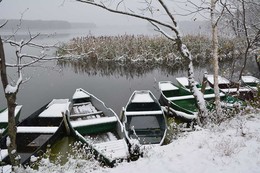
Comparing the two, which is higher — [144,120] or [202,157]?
[202,157]

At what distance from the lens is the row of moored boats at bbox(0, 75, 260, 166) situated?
691 centimetres

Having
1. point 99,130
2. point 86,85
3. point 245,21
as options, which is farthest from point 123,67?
point 245,21

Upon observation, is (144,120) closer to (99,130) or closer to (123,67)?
(99,130)

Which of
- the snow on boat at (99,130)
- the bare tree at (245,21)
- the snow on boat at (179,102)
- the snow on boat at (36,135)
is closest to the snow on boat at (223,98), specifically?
the snow on boat at (179,102)

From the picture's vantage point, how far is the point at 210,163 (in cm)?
433

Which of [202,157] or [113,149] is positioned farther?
[113,149]

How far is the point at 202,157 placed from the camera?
4602 millimetres

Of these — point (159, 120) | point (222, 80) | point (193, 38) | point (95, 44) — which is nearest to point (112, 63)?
point (95, 44)

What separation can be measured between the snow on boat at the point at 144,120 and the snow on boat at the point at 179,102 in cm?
80

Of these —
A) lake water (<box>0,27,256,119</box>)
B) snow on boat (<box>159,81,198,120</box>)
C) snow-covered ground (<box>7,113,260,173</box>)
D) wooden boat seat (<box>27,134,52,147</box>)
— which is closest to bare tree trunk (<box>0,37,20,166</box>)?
snow-covered ground (<box>7,113,260,173</box>)

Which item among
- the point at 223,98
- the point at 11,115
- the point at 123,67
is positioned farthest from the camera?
the point at 123,67

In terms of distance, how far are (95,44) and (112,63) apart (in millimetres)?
2787

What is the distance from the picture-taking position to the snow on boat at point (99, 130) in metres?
6.62

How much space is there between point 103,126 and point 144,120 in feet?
7.16
